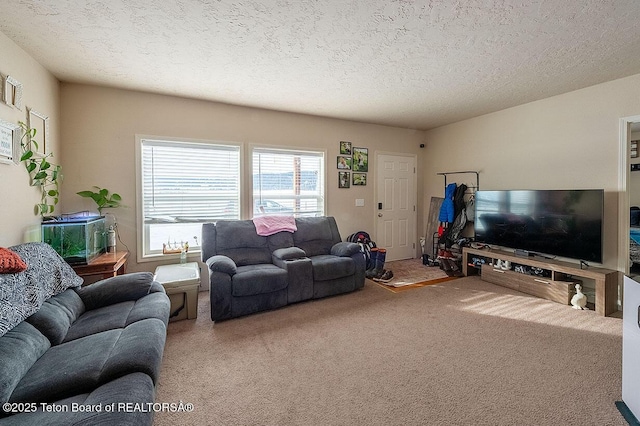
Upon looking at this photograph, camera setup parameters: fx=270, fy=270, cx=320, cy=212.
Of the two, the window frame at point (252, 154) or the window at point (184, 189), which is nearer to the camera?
the window at point (184, 189)

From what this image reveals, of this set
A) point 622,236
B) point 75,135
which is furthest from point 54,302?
point 622,236

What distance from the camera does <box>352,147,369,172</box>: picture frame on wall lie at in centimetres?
480

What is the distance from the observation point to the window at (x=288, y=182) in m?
4.08

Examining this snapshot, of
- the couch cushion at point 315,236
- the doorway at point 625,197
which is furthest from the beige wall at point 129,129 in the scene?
the doorway at point 625,197

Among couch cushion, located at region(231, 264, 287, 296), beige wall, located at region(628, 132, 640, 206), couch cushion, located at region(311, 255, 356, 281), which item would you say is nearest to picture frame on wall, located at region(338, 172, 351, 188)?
couch cushion, located at region(311, 255, 356, 281)

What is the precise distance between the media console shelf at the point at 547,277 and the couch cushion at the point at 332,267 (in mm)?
2057

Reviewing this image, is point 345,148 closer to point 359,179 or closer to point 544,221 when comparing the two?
point 359,179

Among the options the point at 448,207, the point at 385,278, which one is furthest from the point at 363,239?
the point at 448,207

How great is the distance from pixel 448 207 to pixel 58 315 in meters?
4.95

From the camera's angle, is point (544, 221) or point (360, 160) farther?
point (360, 160)

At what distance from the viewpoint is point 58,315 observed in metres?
1.72

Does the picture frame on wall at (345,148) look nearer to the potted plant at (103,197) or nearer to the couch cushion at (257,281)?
the couch cushion at (257,281)

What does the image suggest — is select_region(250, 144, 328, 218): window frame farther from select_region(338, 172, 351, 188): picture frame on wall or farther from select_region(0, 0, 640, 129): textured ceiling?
select_region(0, 0, 640, 129): textured ceiling

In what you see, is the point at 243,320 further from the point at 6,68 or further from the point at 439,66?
the point at 439,66
